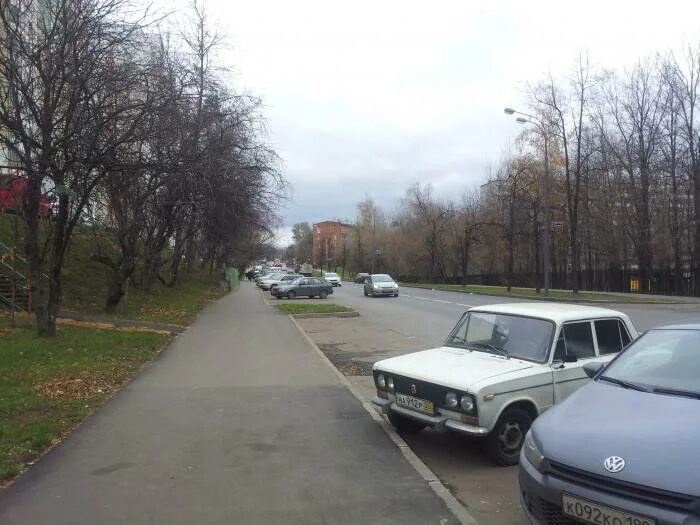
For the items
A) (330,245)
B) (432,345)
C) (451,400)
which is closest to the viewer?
(451,400)

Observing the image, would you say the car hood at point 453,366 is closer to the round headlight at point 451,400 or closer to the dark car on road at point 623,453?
the round headlight at point 451,400

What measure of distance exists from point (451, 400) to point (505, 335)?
126 cm

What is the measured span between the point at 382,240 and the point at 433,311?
69.2m

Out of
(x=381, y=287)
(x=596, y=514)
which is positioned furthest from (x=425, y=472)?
(x=381, y=287)

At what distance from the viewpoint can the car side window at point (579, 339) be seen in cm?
586

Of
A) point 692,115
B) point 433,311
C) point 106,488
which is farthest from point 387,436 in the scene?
point 692,115

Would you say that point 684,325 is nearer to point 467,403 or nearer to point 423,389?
point 467,403

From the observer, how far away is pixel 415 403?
5645 mm

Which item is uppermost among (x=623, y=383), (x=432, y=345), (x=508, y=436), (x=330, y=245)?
(x=330, y=245)

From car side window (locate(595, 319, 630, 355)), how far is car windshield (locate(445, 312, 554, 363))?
69cm

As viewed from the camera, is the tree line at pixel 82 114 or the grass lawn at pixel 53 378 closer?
the grass lawn at pixel 53 378

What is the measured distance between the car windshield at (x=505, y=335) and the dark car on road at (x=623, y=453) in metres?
1.52

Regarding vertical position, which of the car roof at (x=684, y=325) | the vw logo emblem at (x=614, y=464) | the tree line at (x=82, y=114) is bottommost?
the vw logo emblem at (x=614, y=464)

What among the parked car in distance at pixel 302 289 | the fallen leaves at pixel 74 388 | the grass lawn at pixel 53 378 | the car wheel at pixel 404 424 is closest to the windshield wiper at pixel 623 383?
the car wheel at pixel 404 424
